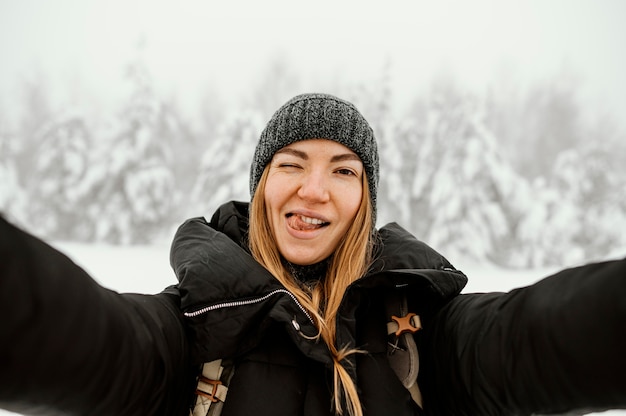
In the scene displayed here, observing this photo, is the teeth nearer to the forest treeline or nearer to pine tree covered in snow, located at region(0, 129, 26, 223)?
the forest treeline

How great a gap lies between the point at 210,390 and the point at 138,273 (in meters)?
7.96

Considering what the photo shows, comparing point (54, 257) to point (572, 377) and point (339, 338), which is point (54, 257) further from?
point (572, 377)

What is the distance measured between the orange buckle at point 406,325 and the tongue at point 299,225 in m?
0.62

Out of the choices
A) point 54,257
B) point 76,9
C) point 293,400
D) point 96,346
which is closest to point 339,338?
point 293,400

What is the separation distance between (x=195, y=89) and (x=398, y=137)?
50606 millimetres

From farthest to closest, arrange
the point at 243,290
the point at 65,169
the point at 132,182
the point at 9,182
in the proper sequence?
the point at 65,169 → the point at 132,182 → the point at 9,182 → the point at 243,290

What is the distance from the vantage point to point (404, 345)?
1742 mm

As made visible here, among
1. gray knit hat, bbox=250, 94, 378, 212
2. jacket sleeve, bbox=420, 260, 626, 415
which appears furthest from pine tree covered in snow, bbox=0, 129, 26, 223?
jacket sleeve, bbox=420, 260, 626, 415

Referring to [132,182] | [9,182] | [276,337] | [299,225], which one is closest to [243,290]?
[276,337]

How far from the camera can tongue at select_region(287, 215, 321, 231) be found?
216cm

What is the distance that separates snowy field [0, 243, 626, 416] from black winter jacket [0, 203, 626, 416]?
5951mm

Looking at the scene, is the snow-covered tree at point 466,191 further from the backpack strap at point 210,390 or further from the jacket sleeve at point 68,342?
the jacket sleeve at point 68,342

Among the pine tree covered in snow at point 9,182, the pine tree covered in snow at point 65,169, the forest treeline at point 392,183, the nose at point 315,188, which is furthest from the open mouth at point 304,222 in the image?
the pine tree covered in snow at point 9,182

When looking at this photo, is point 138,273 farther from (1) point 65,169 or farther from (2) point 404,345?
(1) point 65,169
